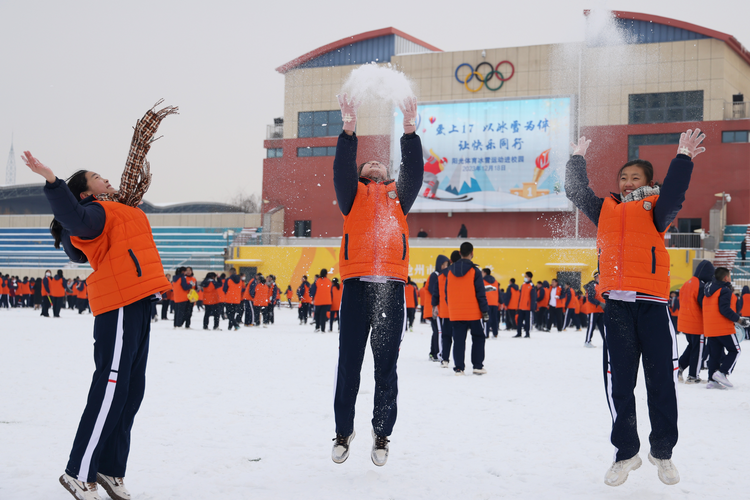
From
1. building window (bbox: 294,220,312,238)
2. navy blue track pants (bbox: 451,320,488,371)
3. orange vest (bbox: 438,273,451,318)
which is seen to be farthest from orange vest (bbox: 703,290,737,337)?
building window (bbox: 294,220,312,238)

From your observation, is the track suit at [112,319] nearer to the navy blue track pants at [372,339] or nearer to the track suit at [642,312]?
the navy blue track pants at [372,339]

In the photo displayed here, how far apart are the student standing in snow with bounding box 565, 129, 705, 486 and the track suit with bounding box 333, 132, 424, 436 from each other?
3.93ft

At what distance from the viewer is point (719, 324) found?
8.03 metres

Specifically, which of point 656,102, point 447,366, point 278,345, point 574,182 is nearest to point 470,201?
point 656,102

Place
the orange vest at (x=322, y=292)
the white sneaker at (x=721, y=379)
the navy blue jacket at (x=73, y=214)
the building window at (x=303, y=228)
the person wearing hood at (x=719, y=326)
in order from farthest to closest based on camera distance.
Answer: the building window at (x=303, y=228)
the orange vest at (x=322, y=292)
the white sneaker at (x=721, y=379)
the person wearing hood at (x=719, y=326)
the navy blue jacket at (x=73, y=214)

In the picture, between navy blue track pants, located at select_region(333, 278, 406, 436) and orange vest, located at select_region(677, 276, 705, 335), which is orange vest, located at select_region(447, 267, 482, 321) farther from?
navy blue track pants, located at select_region(333, 278, 406, 436)

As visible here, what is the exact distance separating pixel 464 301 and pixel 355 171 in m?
5.51

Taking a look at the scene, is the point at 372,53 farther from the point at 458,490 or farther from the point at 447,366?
the point at 458,490

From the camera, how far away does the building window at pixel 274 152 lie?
4259 centimetres

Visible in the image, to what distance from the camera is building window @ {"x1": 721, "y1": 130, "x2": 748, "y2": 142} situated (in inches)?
1326

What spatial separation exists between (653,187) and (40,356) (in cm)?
881

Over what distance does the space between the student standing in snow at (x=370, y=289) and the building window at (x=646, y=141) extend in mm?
33162

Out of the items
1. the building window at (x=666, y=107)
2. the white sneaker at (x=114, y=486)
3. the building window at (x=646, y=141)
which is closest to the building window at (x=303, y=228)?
the building window at (x=646, y=141)

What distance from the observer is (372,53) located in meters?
40.7
